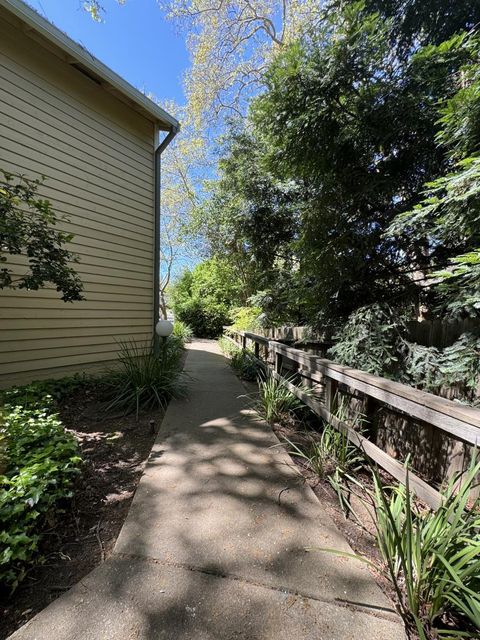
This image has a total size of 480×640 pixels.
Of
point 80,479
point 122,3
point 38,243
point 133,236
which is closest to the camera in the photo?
point 80,479

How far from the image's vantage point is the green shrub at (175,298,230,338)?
57.5 ft

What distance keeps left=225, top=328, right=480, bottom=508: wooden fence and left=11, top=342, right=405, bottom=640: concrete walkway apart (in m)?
0.58

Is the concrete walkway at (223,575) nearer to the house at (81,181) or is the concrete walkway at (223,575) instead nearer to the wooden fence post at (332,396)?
the wooden fence post at (332,396)

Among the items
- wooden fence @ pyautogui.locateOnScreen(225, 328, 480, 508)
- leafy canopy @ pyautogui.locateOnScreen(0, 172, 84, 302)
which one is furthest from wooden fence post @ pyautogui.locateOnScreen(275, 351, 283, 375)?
leafy canopy @ pyautogui.locateOnScreen(0, 172, 84, 302)

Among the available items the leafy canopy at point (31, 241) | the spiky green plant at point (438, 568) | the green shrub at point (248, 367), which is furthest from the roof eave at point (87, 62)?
the spiky green plant at point (438, 568)

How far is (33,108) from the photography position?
4.39 meters

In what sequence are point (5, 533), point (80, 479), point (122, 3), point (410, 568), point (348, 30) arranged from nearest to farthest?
point (410, 568)
point (5, 533)
point (80, 479)
point (348, 30)
point (122, 3)

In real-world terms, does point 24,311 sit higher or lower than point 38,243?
lower

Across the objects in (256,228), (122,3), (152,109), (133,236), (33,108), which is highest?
(122,3)

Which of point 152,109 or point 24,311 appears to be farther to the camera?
point 152,109

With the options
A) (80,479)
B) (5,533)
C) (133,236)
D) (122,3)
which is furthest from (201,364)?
(122,3)

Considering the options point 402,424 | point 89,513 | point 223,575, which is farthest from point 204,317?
point 223,575

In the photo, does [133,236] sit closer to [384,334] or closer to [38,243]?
[38,243]

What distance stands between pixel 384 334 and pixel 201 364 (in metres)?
5.09
